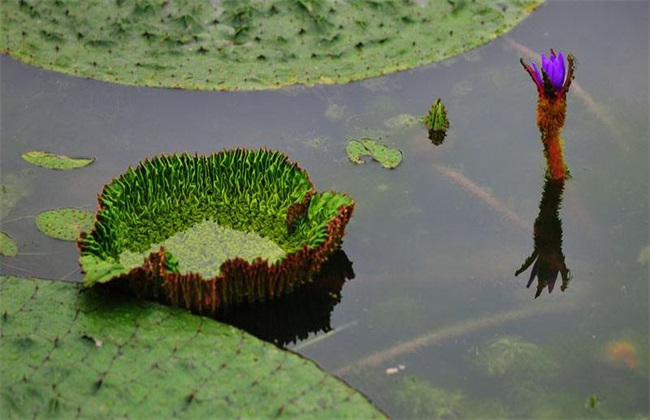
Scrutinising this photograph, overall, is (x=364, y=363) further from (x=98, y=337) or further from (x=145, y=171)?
(x=145, y=171)

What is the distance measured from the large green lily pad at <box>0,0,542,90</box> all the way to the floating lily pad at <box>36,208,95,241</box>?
1.24 meters

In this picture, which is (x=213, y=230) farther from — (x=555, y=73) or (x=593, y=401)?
(x=593, y=401)

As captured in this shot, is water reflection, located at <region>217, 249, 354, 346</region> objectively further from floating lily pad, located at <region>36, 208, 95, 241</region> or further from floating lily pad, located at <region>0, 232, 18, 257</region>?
floating lily pad, located at <region>0, 232, 18, 257</region>

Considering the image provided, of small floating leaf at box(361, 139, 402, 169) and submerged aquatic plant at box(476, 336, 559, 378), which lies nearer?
submerged aquatic plant at box(476, 336, 559, 378)

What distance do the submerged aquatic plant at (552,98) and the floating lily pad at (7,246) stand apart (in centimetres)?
324

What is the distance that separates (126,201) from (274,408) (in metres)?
1.73

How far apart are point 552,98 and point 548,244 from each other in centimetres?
88

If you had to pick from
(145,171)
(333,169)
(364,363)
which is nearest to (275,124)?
(333,169)

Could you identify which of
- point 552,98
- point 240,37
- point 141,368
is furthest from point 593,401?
point 240,37

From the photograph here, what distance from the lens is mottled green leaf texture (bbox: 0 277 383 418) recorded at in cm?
457

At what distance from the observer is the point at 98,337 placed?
4.95 meters

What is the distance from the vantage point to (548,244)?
19.2ft

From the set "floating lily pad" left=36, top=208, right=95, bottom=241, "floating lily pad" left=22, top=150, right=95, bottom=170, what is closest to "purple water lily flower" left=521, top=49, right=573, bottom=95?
"floating lily pad" left=36, top=208, right=95, bottom=241

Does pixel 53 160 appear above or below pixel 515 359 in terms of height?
below
